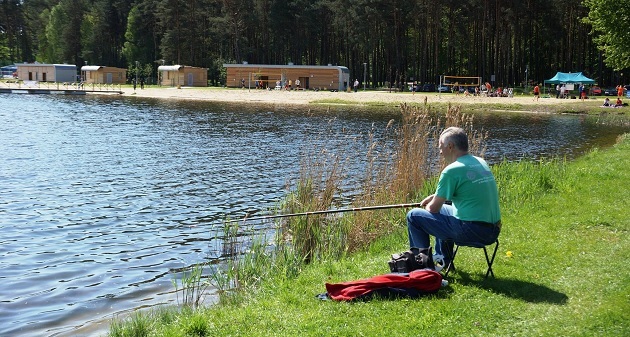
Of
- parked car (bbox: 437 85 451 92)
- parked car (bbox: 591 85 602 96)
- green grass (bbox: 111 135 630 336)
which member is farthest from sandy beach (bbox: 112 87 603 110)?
green grass (bbox: 111 135 630 336)

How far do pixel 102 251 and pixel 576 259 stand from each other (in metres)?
7.02

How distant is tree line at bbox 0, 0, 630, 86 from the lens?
212ft

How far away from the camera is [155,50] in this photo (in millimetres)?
95688

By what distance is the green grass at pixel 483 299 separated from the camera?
549cm

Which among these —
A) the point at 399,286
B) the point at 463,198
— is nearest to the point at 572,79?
the point at 463,198

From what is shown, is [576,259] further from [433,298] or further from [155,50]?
[155,50]

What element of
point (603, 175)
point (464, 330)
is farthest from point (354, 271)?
point (603, 175)

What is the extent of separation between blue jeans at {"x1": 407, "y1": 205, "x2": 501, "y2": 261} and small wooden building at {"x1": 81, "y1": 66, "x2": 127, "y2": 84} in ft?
286

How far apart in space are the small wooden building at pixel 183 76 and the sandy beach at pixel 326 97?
6.95 metres

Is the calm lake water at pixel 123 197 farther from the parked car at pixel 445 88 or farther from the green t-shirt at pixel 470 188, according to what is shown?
the parked car at pixel 445 88

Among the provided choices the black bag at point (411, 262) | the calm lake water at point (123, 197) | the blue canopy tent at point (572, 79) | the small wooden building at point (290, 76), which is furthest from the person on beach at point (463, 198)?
the small wooden building at point (290, 76)

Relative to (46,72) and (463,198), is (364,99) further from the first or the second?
(46,72)

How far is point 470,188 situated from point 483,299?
42.2 inches

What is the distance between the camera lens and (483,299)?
20.1ft
